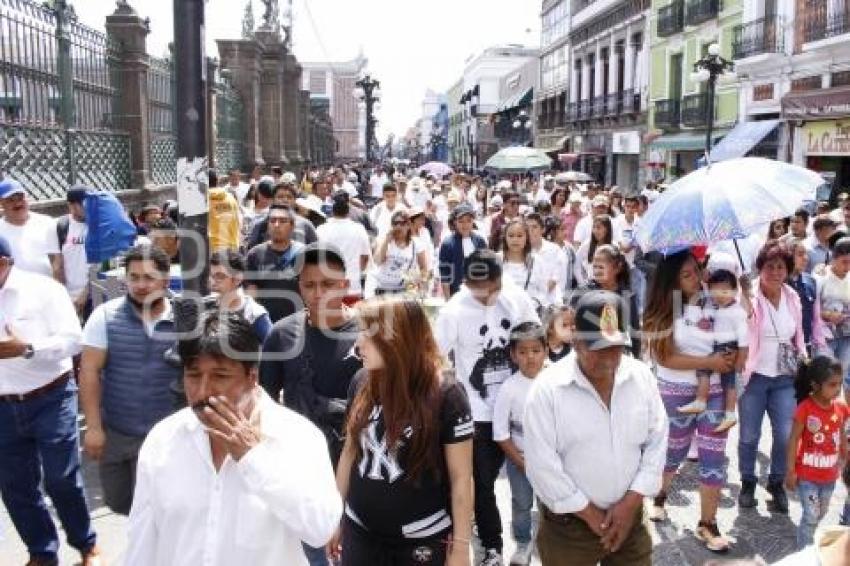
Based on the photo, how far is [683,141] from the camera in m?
29.2

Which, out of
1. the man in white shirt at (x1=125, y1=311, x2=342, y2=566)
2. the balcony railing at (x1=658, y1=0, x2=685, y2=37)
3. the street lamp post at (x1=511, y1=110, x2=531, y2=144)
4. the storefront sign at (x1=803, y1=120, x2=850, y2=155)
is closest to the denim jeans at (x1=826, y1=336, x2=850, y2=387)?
the man in white shirt at (x1=125, y1=311, x2=342, y2=566)

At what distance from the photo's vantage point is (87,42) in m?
10.4

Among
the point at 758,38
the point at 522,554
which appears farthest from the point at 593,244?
the point at 758,38

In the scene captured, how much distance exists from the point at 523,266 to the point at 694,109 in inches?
935

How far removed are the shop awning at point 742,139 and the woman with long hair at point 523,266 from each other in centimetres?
1690

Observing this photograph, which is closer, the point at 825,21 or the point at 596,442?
the point at 596,442

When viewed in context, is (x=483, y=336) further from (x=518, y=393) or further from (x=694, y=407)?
(x=694, y=407)

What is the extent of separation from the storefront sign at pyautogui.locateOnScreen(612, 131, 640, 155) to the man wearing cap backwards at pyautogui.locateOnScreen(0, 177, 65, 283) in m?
31.7

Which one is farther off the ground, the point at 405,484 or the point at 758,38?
the point at 758,38

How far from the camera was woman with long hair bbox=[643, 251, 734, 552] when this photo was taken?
4.70 metres

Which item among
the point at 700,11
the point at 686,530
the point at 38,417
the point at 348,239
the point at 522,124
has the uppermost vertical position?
the point at 700,11

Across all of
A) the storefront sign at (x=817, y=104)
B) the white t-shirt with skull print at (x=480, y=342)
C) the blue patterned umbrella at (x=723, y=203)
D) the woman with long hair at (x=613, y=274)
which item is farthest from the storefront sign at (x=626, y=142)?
the white t-shirt with skull print at (x=480, y=342)

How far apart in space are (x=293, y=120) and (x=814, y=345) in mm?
22201

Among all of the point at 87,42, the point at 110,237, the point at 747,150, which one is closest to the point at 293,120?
the point at 747,150
